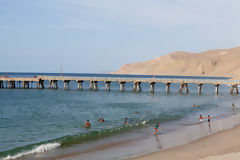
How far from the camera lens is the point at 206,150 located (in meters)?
17.8

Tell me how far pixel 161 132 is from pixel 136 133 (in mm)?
2100

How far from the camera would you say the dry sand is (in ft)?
52.3

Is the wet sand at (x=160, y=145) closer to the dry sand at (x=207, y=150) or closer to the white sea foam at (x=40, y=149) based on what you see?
the dry sand at (x=207, y=150)

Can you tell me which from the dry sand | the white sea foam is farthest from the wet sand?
the white sea foam

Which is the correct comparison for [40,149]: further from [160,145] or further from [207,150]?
[207,150]

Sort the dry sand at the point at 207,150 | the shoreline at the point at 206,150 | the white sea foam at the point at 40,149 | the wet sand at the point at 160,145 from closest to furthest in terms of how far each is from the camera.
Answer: the dry sand at the point at 207,150, the shoreline at the point at 206,150, the wet sand at the point at 160,145, the white sea foam at the point at 40,149

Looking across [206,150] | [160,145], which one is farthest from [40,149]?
[206,150]

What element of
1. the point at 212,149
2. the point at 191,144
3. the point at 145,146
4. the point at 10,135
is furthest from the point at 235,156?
the point at 10,135

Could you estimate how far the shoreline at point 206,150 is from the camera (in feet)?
52.9

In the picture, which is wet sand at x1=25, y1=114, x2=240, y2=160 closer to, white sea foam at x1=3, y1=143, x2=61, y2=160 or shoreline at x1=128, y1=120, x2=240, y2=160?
shoreline at x1=128, y1=120, x2=240, y2=160

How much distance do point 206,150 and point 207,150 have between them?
58mm

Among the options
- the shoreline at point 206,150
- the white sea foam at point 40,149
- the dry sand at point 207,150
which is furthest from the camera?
the white sea foam at point 40,149

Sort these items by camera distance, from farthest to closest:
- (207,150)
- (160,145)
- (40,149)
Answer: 1. (160,145)
2. (40,149)
3. (207,150)

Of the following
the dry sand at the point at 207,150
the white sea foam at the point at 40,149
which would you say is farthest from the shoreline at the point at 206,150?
the white sea foam at the point at 40,149
